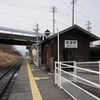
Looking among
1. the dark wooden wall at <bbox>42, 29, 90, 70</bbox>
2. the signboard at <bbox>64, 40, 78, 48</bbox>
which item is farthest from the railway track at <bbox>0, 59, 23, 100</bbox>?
the signboard at <bbox>64, 40, 78, 48</bbox>

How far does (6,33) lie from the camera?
20609mm

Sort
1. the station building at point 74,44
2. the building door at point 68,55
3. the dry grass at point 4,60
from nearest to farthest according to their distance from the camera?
the station building at point 74,44
the building door at point 68,55
the dry grass at point 4,60

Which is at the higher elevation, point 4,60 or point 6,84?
point 4,60

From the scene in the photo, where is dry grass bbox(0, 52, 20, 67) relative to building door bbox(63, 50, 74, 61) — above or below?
below

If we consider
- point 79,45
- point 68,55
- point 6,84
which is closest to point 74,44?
point 79,45

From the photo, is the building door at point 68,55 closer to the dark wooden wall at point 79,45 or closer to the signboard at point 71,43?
the dark wooden wall at point 79,45

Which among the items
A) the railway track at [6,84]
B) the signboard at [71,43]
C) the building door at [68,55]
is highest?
the signboard at [71,43]

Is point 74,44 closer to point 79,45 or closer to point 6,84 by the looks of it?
point 79,45

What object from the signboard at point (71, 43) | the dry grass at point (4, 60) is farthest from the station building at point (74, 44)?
the dry grass at point (4, 60)

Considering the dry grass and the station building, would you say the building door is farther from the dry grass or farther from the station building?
the dry grass

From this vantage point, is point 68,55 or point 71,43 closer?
point 71,43

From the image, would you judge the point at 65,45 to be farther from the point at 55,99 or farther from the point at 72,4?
the point at 72,4

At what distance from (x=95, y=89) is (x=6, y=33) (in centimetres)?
1753

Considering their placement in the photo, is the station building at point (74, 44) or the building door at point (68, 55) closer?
the station building at point (74, 44)
